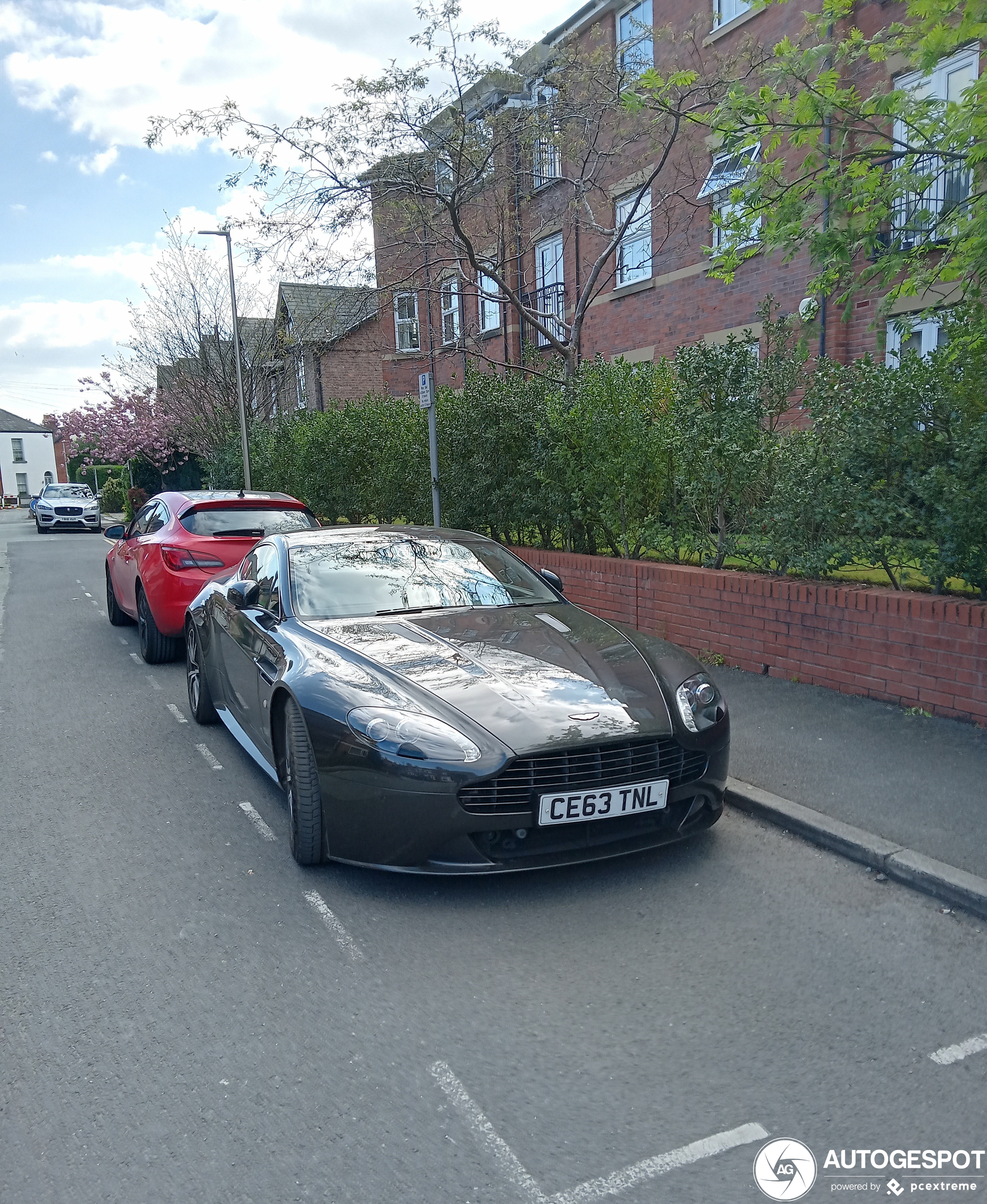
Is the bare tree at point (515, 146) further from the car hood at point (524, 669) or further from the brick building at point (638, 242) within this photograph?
the car hood at point (524, 669)

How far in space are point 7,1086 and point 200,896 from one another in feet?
4.13

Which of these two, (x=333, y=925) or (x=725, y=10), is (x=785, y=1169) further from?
(x=725, y=10)

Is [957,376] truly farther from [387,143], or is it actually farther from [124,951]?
[387,143]

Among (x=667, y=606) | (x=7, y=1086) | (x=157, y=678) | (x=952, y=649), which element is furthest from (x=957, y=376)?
(x=157, y=678)

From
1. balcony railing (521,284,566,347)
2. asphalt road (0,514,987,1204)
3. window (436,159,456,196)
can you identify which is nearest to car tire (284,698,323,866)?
asphalt road (0,514,987,1204)

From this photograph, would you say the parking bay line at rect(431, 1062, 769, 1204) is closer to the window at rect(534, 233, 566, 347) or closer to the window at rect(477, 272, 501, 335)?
the window at rect(534, 233, 566, 347)

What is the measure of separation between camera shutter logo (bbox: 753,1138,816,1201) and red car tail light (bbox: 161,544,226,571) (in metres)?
7.21

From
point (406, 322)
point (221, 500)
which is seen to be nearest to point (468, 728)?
point (221, 500)

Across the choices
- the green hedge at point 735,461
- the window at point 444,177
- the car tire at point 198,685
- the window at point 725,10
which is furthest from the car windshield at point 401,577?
the window at point 725,10

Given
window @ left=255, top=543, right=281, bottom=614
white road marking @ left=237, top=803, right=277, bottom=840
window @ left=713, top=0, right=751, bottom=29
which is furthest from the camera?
window @ left=713, top=0, right=751, bottom=29

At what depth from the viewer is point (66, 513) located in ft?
118

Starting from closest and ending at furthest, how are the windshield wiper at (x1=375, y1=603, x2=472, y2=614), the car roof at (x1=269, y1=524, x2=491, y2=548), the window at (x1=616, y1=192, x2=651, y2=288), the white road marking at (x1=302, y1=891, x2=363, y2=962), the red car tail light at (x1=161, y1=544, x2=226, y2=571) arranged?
the white road marking at (x1=302, y1=891, x2=363, y2=962), the windshield wiper at (x1=375, y1=603, x2=472, y2=614), the car roof at (x1=269, y1=524, x2=491, y2=548), the red car tail light at (x1=161, y1=544, x2=226, y2=571), the window at (x1=616, y1=192, x2=651, y2=288)

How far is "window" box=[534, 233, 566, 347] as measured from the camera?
1902 centimetres

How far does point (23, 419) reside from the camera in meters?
102
